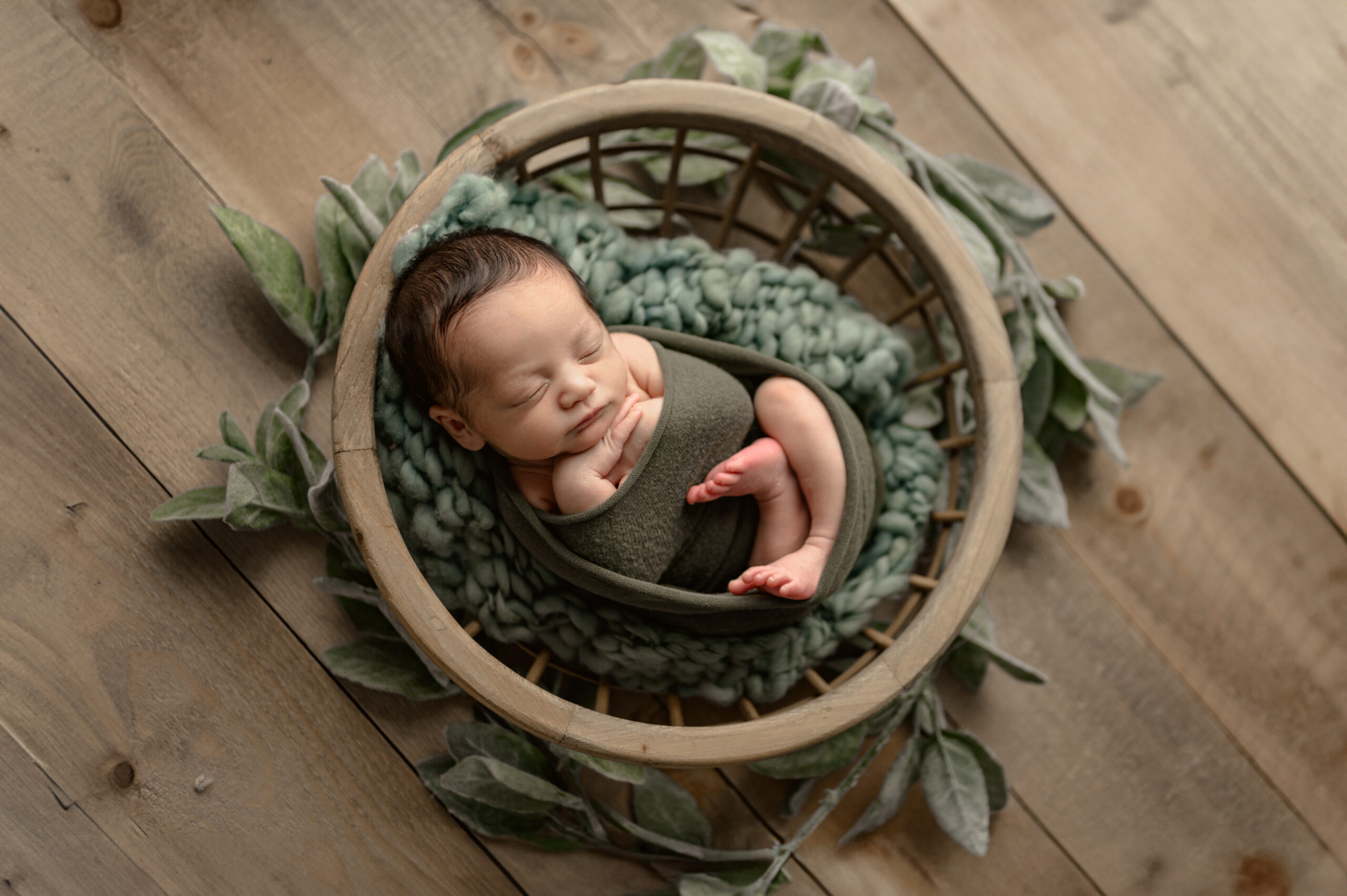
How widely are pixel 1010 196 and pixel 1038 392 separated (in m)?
0.24

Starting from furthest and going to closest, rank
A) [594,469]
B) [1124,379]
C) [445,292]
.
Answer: [1124,379]
[594,469]
[445,292]

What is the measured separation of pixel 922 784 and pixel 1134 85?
0.93 metres

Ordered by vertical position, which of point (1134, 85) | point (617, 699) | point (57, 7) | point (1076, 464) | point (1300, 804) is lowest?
point (1300, 804)

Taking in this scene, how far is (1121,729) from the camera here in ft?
3.54

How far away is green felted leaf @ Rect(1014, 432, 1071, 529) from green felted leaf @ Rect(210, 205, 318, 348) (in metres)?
0.85

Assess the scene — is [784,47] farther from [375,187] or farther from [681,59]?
[375,187]

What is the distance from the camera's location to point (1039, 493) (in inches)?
40.5

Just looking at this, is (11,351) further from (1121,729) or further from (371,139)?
(1121,729)

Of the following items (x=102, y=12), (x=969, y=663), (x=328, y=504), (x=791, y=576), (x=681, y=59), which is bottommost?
(x=969, y=663)

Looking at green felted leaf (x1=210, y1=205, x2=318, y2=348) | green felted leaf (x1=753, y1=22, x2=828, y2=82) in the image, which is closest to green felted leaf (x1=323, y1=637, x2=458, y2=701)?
green felted leaf (x1=210, y1=205, x2=318, y2=348)

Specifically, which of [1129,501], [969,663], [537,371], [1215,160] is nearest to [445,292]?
[537,371]

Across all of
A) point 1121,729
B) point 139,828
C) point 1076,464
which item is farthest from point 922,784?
point 139,828

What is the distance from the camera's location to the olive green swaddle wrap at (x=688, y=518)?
2.76 feet

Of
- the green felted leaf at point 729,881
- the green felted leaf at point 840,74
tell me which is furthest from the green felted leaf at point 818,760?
the green felted leaf at point 840,74
